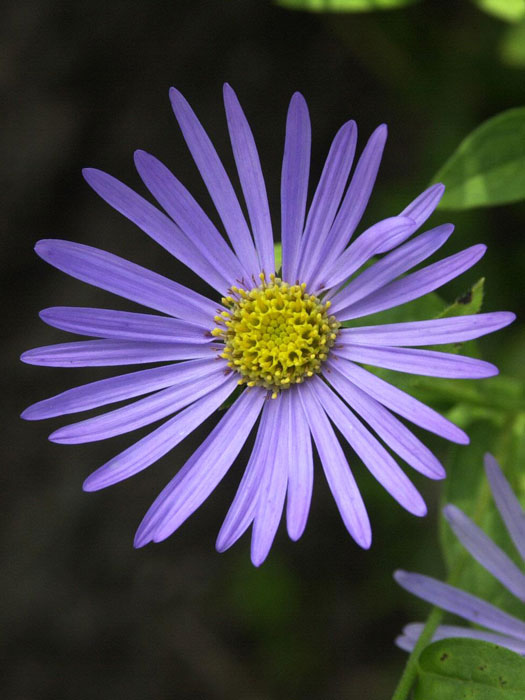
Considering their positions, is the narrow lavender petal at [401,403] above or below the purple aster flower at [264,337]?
below

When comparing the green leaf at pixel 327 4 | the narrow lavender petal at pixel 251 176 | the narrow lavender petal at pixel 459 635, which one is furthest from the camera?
the green leaf at pixel 327 4

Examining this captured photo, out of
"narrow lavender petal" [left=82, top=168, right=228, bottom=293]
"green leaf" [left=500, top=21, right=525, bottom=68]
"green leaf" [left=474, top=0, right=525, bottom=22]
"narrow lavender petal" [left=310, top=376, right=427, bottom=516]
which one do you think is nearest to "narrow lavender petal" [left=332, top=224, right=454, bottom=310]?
"narrow lavender petal" [left=310, top=376, right=427, bottom=516]

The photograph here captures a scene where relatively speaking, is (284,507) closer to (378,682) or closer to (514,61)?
(378,682)

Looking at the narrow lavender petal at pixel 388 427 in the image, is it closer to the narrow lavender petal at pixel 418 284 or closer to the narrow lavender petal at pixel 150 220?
the narrow lavender petal at pixel 418 284

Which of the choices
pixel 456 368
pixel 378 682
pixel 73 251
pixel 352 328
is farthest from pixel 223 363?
pixel 378 682

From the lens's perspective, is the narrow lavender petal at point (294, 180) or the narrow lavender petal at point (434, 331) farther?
the narrow lavender petal at point (294, 180)

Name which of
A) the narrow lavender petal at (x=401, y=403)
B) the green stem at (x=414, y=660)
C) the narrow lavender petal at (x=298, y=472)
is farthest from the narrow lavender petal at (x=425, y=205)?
the green stem at (x=414, y=660)

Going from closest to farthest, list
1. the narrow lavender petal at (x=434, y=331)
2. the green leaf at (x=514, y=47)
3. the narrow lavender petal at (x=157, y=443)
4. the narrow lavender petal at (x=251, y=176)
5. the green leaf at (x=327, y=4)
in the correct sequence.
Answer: the narrow lavender petal at (x=434, y=331) < the narrow lavender petal at (x=251, y=176) < the narrow lavender petal at (x=157, y=443) < the green leaf at (x=327, y=4) < the green leaf at (x=514, y=47)

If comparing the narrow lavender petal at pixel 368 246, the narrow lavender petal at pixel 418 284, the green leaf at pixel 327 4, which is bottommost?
the narrow lavender petal at pixel 418 284
